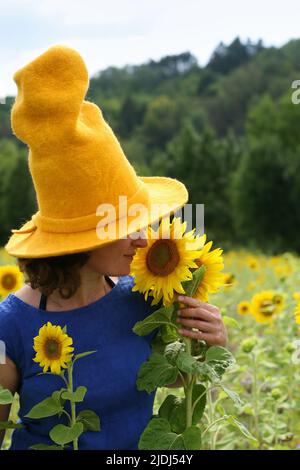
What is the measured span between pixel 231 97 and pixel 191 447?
4508cm

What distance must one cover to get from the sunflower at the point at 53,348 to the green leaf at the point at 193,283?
0.22 metres

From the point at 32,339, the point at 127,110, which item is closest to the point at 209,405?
the point at 32,339

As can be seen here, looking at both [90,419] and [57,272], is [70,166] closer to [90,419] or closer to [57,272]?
[57,272]

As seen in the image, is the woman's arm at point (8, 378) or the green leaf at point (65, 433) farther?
the woman's arm at point (8, 378)

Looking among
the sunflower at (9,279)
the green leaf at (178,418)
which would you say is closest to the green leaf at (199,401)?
the green leaf at (178,418)

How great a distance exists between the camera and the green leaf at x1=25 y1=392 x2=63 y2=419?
46.3 inches

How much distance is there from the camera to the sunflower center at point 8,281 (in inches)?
77.9

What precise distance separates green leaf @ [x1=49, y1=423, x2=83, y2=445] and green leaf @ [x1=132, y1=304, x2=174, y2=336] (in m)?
0.20

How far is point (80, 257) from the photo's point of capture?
1318 millimetres

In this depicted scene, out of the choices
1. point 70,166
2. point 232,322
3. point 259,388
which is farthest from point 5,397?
point 259,388

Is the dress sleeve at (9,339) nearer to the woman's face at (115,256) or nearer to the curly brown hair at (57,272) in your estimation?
the curly brown hair at (57,272)

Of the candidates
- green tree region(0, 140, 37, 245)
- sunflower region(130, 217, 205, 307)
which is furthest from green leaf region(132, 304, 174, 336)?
green tree region(0, 140, 37, 245)

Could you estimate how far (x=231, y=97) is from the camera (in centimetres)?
4491

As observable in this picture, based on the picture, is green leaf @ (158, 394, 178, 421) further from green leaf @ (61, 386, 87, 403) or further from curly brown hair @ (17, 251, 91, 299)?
curly brown hair @ (17, 251, 91, 299)
